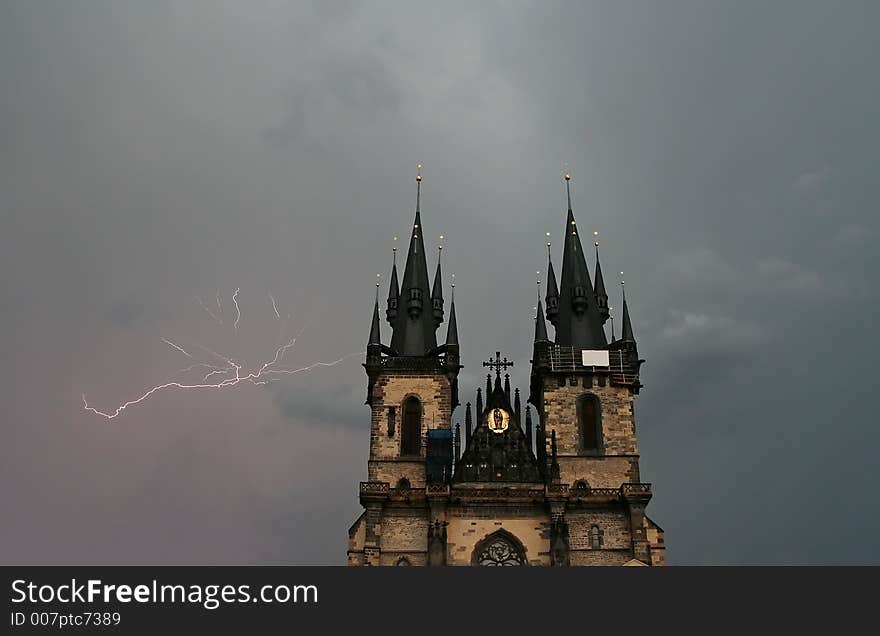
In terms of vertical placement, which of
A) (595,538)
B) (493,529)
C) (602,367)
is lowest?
(595,538)

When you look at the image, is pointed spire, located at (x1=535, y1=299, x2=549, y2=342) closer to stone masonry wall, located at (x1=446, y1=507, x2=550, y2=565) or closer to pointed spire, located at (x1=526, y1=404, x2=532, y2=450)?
pointed spire, located at (x1=526, y1=404, x2=532, y2=450)

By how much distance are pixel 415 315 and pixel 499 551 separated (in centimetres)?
1566

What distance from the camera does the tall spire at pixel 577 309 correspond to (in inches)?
1935

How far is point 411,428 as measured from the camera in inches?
1817

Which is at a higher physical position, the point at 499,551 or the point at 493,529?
the point at 493,529

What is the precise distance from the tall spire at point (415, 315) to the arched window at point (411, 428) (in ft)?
11.6

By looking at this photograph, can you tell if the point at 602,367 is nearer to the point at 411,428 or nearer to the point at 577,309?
the point at 577,309

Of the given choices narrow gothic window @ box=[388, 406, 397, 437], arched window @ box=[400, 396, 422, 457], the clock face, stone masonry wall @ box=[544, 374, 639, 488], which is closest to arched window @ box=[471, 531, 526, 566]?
stone masonry wall @ box=[544, 374, 639, 488]

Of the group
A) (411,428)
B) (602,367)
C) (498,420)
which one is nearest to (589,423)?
(602,367)

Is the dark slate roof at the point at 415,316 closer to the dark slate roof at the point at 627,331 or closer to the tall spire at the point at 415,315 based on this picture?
the tall spire at the point at 415,315
